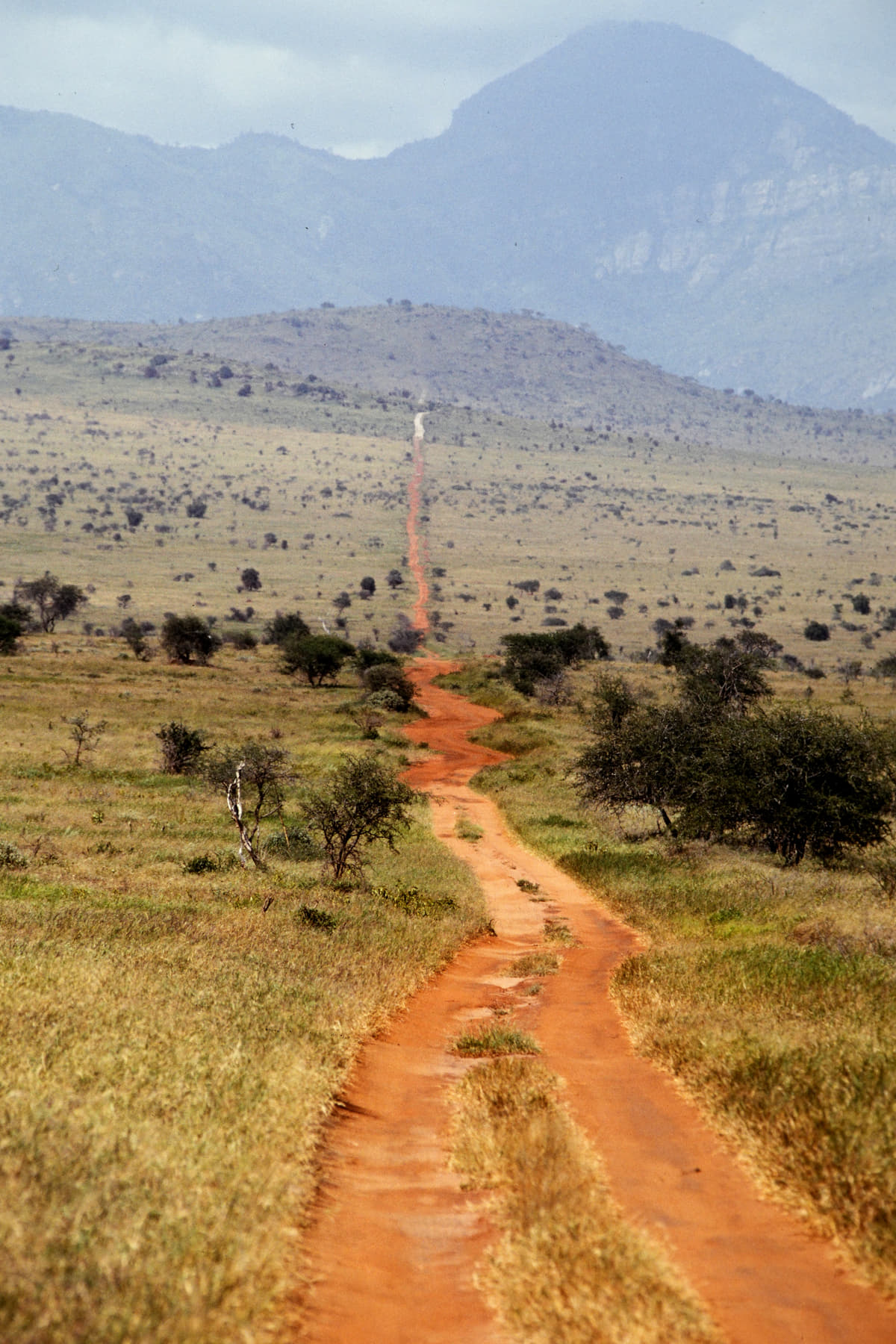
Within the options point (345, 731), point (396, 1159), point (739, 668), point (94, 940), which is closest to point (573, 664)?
point (739, 668)

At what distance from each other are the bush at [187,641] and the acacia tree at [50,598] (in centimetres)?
2104

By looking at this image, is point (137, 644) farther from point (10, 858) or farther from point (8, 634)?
point (10, 858)

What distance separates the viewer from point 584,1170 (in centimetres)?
823

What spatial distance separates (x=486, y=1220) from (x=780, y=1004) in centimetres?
548

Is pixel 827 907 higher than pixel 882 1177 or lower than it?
lower

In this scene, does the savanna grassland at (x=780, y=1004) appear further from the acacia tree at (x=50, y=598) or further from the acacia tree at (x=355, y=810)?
the acacia tree at (x=50, y=598)

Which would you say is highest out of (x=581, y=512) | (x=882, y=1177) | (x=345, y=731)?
(x=581, y=512)

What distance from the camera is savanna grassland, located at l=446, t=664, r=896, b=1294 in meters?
7.80

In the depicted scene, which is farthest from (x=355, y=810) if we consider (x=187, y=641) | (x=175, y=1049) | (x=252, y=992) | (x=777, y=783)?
(x=187, y=641)

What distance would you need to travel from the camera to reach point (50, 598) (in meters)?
94.9

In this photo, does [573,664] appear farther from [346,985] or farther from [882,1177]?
[882,1177]

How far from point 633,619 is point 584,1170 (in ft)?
360

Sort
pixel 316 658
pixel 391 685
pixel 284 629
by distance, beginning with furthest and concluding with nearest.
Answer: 1. pixel 284 629
2. pixel 316 658
3. pixel 391 685

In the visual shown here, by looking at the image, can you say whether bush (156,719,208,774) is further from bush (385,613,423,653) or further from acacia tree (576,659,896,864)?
bush (385,613,423,653)
